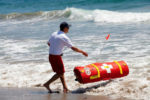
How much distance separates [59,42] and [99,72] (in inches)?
39.2

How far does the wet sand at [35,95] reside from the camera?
5.90 metres

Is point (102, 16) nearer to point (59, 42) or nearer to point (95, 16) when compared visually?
point (95, 16)

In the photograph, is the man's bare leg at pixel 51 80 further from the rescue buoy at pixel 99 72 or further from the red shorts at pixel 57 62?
the rescue buoy at pixel 99 72

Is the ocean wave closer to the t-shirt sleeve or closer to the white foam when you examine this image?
the white foam

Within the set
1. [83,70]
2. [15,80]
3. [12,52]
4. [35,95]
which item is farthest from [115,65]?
[12,52]

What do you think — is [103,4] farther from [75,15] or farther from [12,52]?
[12,52]

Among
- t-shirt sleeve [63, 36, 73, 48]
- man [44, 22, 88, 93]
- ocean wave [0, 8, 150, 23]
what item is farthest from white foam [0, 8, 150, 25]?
t-shirt sleeve [63, 36, 73, 48]

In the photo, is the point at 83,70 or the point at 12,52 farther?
the point at 12,52

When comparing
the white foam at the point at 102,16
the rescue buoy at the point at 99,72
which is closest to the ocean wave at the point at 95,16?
the white foam at the point at 102,16

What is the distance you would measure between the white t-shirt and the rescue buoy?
0.54 metres

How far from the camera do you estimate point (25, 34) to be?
551 inches

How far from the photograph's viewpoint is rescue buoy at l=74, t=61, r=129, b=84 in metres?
6.12

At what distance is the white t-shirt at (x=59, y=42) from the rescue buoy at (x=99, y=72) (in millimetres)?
541

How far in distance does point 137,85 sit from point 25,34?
337 inches
